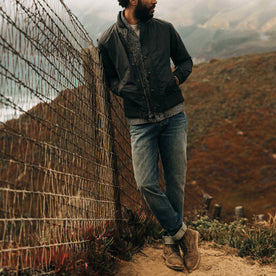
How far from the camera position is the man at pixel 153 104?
2.49 m

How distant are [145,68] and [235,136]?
621 inches

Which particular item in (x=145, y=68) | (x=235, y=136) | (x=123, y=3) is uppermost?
(x=235, y=136)

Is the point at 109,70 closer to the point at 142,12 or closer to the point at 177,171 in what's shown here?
the point at 142,12

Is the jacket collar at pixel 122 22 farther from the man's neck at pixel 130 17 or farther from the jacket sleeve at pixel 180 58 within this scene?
the jacket sleeve at pixel 180 58

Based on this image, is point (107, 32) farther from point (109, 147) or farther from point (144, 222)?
point (144, 222)

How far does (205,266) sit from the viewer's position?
2852 millimetres

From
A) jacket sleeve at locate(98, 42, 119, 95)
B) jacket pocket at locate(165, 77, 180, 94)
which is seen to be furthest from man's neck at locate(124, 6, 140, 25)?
jacket pocket at locate(165, 77, 180, 94)

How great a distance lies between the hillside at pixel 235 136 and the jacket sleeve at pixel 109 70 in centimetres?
941

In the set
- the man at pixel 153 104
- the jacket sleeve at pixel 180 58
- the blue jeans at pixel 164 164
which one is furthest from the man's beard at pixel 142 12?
the blue jeans at pixel 164 164

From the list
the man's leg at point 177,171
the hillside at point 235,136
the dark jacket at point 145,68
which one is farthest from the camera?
the hillside at point 235,136

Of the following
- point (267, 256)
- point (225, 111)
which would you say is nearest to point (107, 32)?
Answer: point (267, 256)

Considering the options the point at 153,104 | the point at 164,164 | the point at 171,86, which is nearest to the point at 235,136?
the point at 164,164

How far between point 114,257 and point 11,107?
1550mm

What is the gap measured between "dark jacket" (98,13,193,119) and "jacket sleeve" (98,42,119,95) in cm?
10
